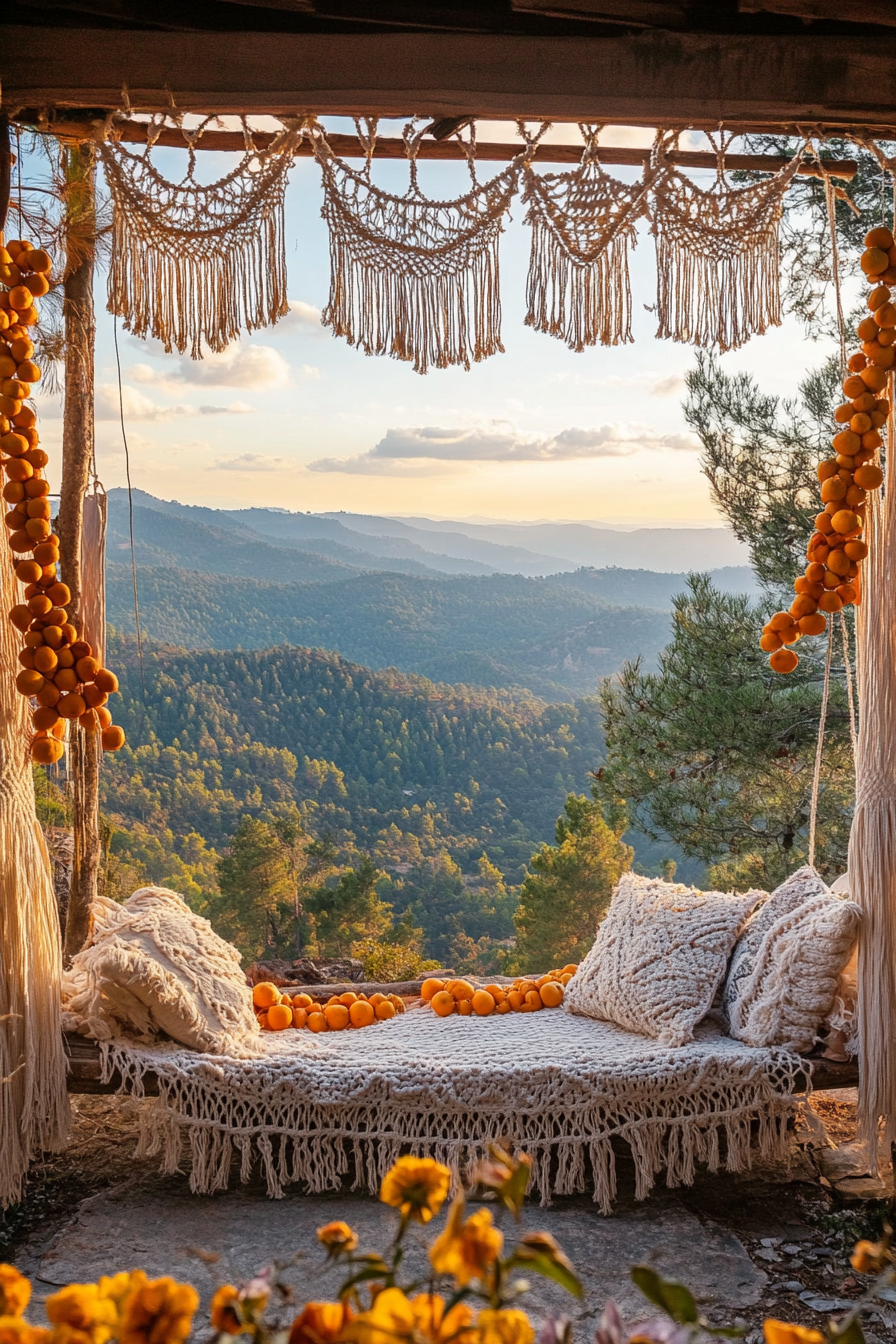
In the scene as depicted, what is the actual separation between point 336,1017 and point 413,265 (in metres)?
1.84

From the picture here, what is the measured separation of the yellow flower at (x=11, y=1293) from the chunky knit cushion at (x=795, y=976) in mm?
2054

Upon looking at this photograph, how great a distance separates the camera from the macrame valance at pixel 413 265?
244cm

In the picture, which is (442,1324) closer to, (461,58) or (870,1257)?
(870,1257)

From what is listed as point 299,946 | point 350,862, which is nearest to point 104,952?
point 299,946

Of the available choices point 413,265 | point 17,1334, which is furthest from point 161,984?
point 17,1334

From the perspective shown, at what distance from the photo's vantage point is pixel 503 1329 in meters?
0.66

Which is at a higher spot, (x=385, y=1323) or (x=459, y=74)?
(x=459, y=74)

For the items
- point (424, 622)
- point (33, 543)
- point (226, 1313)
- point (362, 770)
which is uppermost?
point (424, 622)

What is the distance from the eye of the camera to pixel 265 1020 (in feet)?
9.07

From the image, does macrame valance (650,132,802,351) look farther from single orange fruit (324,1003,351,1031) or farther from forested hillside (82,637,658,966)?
forested hillside (82,637,658,966)

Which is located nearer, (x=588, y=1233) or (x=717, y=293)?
(x=588, y=1233)

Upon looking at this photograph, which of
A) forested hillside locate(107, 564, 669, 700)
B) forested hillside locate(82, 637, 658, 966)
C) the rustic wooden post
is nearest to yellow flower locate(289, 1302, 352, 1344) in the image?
the rustic wooden post

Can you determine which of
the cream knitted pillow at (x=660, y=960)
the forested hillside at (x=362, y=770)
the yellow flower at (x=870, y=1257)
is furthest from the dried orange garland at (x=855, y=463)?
the forested hillside at (x=362, y=770)

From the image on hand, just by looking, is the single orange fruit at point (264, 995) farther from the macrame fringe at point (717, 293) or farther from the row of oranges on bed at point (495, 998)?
the macrame fringe at point (717, 293)
